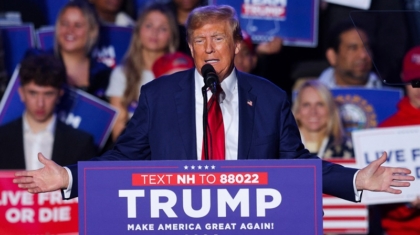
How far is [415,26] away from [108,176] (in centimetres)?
190

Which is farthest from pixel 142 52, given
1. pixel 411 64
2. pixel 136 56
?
pixel 411 64

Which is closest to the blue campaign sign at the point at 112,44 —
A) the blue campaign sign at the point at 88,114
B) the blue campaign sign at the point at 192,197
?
the blue campaign sign at the point at 88,114

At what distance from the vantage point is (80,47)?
20.2ft

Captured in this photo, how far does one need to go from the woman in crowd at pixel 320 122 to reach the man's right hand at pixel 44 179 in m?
3.31

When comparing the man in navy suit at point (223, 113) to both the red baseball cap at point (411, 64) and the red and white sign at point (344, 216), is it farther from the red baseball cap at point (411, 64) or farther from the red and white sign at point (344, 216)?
the red and white sign at point (344, 216)

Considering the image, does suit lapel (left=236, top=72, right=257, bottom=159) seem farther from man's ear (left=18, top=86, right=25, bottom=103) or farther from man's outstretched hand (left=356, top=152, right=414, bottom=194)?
man's ear (left=18, top=86, right=25, bottom=103)

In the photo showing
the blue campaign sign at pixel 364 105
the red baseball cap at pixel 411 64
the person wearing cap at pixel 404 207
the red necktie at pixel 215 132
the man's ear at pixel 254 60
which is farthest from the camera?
the blue campaign sign at pixel 364 105

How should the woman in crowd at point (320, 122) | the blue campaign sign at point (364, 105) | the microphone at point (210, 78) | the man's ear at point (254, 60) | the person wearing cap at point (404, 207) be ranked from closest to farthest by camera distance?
the microphone at point (210, 78)
the person wearing cap at point (404, 207)
the woman in crowd at point (320, 122)
the man's ear at point (254, 60)
the blue campaign sign at point (364, 105)

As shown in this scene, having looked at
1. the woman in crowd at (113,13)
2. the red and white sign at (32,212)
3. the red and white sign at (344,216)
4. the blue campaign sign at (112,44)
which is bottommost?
the red and white sign at (344,216)

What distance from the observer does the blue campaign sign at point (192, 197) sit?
283 centimetres

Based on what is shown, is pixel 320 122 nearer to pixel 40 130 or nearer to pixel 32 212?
pixel 40 130

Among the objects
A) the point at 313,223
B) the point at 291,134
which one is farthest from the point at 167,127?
the point at 313,223

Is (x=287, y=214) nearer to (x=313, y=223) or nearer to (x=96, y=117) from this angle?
(x=313, y=223)

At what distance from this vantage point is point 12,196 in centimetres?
537
